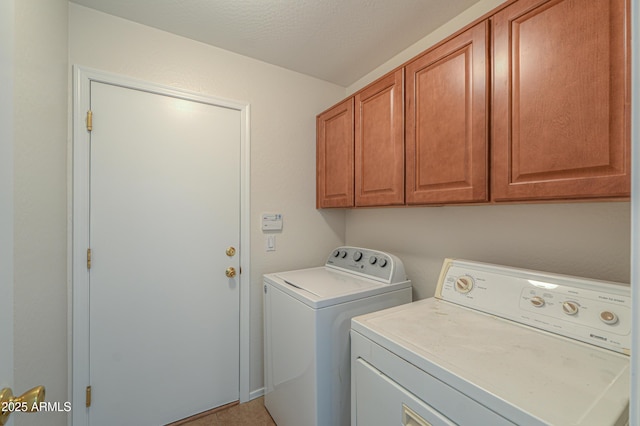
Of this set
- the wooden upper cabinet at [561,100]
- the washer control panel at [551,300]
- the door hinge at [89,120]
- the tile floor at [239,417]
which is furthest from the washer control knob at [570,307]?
the door hinge at [89,120]

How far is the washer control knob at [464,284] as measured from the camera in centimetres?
124

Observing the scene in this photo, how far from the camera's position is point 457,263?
1.33 metres

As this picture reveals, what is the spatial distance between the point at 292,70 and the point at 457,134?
1.50 m

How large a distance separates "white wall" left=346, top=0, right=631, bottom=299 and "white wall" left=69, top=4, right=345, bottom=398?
0.52 meters

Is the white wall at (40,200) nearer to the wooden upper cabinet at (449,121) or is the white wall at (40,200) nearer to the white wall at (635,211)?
the white wall at (635,211)

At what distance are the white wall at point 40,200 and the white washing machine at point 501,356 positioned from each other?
1227 mm

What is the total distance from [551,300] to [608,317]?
150 mm

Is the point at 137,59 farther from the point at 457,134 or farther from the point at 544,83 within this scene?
the point at 544,83

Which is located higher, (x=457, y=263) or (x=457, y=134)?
(x=457, y=134)

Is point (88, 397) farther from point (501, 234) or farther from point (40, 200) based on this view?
point (501, 234)

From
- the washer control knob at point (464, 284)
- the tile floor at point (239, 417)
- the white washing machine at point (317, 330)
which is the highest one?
the washer control knob at point (464, 284)

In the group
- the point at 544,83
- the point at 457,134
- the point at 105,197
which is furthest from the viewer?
the point at 105,197

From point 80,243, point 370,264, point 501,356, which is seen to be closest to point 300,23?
point 370,264

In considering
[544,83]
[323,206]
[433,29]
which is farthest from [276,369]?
[433,29]
